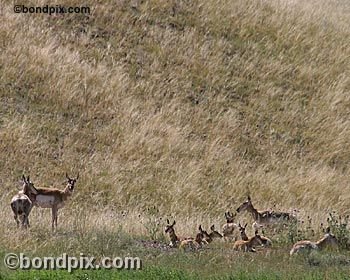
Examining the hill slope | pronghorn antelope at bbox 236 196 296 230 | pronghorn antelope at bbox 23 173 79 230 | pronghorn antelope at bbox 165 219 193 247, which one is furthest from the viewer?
the hill slope

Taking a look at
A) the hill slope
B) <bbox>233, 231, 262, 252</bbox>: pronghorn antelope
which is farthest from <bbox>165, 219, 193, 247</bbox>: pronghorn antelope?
the hill slope

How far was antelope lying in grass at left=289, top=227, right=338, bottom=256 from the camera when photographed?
11.0 m

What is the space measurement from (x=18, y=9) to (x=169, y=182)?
8345 mm

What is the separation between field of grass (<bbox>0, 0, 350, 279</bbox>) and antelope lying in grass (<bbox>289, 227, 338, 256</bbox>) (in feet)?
5.17

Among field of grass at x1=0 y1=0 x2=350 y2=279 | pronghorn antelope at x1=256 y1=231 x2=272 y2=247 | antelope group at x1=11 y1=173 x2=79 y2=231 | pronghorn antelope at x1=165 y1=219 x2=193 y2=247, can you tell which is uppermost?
field of grass at x1=0 y1=0 x2=350 y2=279

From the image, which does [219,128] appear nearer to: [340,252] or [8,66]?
[8,66]

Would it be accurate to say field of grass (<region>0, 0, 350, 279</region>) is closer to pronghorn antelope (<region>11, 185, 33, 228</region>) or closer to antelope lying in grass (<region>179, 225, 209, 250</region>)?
pronghorn antelope (<region>11, 185, 33, 228</region>)

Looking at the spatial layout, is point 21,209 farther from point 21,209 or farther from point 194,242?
point 194,242

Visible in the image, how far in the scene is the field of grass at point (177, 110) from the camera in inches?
736

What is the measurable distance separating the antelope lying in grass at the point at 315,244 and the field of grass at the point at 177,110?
5.17 feet

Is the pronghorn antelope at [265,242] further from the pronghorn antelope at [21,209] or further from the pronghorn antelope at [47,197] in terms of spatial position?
the pronghorn antelope at [21,209]

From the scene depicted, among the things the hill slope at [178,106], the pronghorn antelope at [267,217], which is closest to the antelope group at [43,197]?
the pronghorn antelope at [267,217]

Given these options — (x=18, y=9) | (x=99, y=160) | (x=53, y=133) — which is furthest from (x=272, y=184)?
(x=18, y=9)

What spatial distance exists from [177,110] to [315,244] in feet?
36.7
